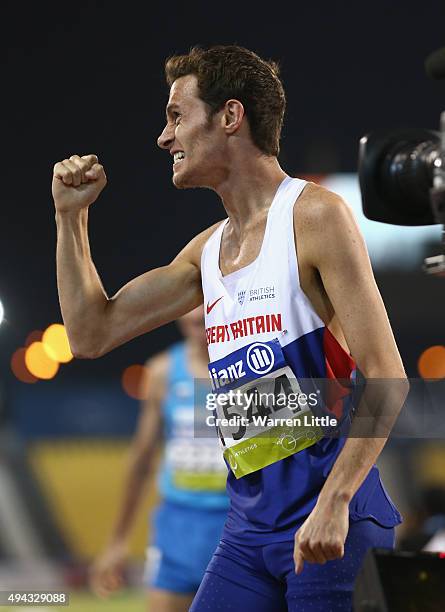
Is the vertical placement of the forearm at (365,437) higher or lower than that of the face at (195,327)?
lower

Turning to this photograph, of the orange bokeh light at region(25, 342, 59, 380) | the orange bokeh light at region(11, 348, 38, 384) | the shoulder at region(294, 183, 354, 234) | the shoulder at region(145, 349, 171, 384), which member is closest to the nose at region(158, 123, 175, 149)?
the shoulder at region(294, 183, 354, 234)

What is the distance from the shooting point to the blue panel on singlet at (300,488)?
2803 millimetres

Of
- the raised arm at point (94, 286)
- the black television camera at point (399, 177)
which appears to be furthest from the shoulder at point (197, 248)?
the black television camera at point (399, 177)

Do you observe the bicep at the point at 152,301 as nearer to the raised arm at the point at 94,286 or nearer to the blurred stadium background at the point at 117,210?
the raised arm at the point at 94,286

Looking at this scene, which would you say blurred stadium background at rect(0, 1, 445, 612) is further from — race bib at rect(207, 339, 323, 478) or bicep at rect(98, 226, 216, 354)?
race bib at rect(207, 339, 323, 478)

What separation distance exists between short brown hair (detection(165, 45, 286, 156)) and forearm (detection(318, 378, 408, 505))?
839 mm

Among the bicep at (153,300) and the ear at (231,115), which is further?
the bicep at (153,300)

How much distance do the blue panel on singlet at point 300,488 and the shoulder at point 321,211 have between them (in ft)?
0.89

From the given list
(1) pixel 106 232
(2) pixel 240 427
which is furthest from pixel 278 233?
(1) pixel 106 232

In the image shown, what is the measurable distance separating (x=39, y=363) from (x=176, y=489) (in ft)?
29.3

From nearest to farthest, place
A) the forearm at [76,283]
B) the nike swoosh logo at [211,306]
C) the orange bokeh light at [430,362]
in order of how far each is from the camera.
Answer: the nike swoosh logo at [211,306] < the forearm at [76,283] < the orange bokeh light at [430,362]

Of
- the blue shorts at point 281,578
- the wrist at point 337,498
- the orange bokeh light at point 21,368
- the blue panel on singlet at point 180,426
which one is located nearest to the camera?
the wrist at point 337,498

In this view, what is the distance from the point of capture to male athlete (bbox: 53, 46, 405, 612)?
8.91ft

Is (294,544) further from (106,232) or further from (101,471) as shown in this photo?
(101,471)
